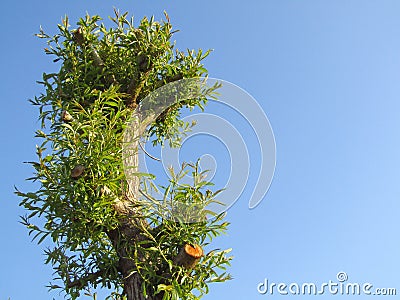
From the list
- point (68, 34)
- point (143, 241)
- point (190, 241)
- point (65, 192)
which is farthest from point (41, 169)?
point (68, 34)

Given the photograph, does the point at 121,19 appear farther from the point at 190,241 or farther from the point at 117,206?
the point at 190,241

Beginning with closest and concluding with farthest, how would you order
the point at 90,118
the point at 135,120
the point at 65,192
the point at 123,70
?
the point at 65,192, the point at 90,118, the point at 135,120, the point at 123,70

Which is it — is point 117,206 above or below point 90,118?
below

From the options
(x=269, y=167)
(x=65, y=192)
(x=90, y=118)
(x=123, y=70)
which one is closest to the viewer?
(x=65, y=192)

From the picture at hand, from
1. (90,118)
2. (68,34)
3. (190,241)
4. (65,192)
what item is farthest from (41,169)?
(68,34)

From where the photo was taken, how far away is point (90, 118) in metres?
2.48

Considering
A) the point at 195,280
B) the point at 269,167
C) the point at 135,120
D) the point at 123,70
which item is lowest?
the point at 195,280

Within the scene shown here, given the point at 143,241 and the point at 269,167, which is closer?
the point at 143,241

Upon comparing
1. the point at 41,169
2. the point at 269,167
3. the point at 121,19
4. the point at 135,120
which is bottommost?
the point at 41,169

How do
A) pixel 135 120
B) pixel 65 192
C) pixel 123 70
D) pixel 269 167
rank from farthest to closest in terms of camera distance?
pixel 123 70, pixel 135 120, pixel 269 167, pixel 65 192

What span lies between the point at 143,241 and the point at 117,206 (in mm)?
224

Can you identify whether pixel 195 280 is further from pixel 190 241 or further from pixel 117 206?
pixel 117 206

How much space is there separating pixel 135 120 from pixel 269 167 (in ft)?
2.71

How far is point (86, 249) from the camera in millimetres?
2494
